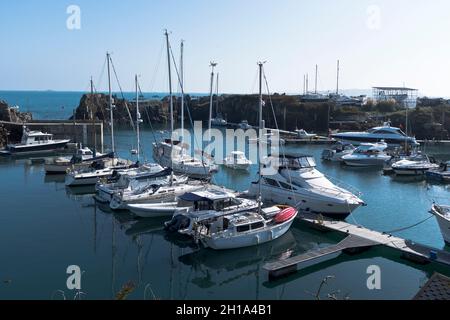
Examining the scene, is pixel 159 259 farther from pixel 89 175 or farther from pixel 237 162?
pixel 237 162

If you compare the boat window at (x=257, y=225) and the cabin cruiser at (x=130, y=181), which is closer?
the boat window at (x=257, y=225)

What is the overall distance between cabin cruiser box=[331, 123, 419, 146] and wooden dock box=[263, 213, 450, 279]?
3838cm

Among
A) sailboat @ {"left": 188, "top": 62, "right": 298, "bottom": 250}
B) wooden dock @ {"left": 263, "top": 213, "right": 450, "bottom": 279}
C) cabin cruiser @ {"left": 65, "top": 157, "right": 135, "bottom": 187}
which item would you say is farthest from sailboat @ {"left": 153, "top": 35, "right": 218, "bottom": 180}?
wooden dock @ {"left": 263, "top": 213, "right": 450, "bottom": 279}

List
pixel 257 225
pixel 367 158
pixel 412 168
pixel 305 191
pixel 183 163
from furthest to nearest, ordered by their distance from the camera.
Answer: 1. pixel 367 158
2. pixel 412 168
3. pixel 183 163
4. pixel 305 191
5. pixel 257 225

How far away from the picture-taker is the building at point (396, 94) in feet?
341

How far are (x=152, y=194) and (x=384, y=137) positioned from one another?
4140 centimetres

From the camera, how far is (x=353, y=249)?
70.4 feet

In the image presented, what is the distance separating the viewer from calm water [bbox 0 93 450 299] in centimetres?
1791

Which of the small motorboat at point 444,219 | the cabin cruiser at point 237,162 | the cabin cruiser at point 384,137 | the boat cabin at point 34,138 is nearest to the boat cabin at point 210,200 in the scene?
the small motorboat at point 444,219

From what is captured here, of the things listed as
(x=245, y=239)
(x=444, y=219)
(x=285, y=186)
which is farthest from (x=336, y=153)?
(x=245, y=239)

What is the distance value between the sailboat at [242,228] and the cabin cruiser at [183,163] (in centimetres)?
1487

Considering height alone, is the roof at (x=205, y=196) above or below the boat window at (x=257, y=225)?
above

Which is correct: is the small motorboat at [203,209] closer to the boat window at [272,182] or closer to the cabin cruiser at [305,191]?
the cabin cruiser at [305,191]
